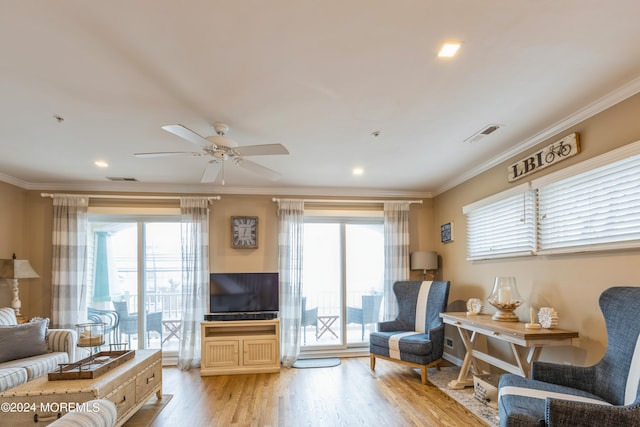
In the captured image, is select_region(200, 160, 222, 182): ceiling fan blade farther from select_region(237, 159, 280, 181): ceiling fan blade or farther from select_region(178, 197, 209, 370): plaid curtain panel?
select_region(178, 197, 209, 370): plaid curtain panel

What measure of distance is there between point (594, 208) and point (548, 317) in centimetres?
94

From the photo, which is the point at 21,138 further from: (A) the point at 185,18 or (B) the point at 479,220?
(B) the point at 479,220

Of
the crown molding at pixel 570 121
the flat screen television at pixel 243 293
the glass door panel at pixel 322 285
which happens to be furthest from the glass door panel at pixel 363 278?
the crown molding at pixel 570 121

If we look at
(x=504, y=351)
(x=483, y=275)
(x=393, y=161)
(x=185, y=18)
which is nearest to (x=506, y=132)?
(x=393, y=161)

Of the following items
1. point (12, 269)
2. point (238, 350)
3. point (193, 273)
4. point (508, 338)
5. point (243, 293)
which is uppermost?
point (12, 269)

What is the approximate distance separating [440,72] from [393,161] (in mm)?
1932

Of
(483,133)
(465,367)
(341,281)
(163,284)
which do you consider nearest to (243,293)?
(163,284)

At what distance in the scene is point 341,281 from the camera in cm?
567

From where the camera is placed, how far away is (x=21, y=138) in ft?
10.9

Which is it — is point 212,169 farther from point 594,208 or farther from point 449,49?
point 594,208

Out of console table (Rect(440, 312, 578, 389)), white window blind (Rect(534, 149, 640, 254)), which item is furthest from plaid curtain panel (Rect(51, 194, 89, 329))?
white window blind (Rect(534, 149, 640, 254))

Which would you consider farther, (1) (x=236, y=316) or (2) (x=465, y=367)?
(1) (x=236, y=316)

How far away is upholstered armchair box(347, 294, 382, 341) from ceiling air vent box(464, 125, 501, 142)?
2977 millimetres

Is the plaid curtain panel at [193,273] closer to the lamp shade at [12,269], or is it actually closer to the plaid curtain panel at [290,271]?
the plaid curtain panel at [290,271]
